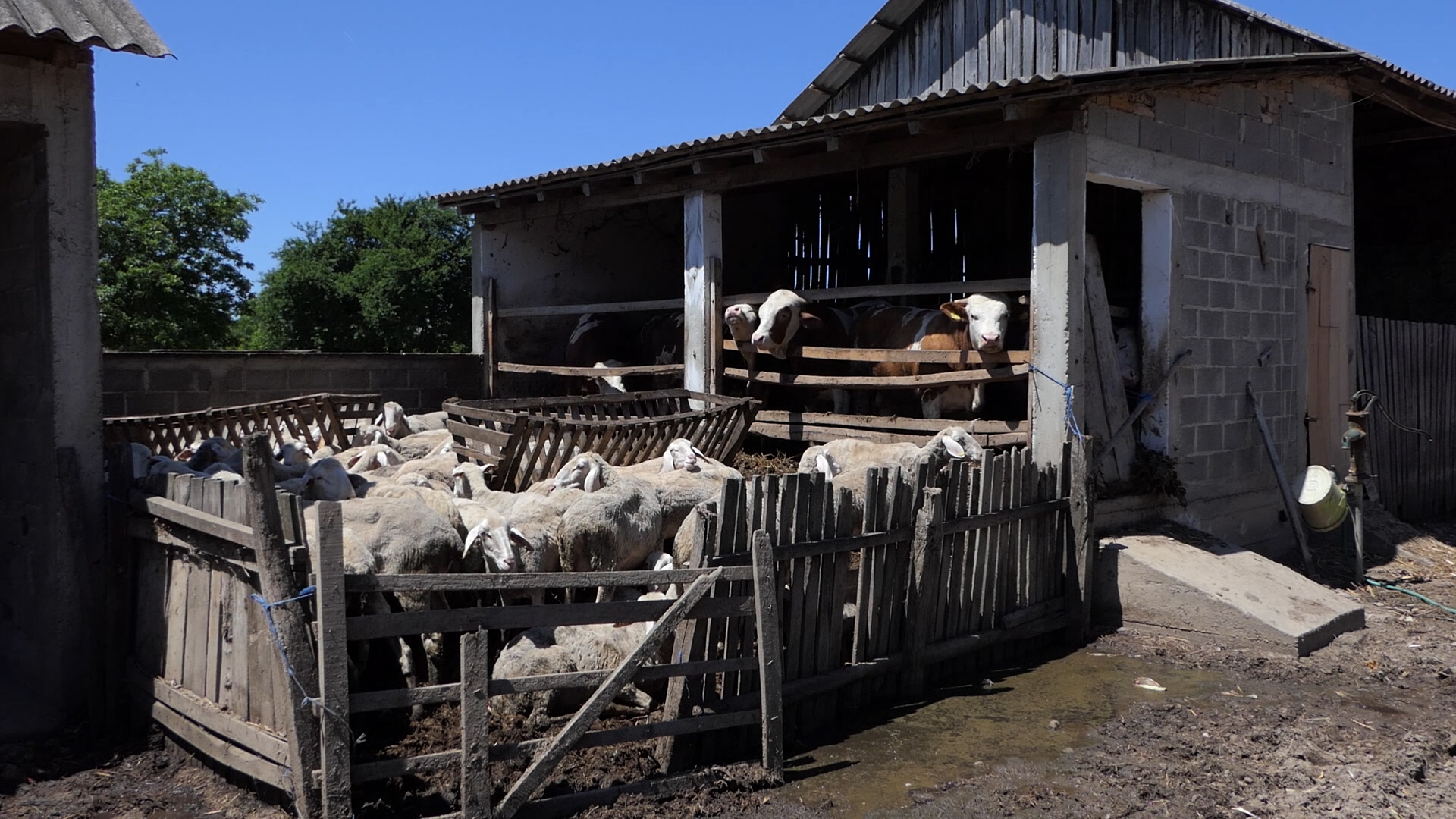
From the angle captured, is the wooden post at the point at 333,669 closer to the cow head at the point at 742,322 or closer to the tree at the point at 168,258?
the cow head at the point at 742,322

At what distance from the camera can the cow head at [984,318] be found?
Result: 907cm

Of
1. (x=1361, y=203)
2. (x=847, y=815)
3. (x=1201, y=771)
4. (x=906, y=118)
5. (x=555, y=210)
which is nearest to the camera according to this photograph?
(x=847, y=815)

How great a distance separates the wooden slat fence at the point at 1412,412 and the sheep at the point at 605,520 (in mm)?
9267

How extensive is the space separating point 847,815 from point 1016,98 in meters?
5.50

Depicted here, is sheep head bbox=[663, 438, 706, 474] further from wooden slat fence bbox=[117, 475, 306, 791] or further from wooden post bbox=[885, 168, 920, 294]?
wooden post bbox=[885, 168, 920, 294]

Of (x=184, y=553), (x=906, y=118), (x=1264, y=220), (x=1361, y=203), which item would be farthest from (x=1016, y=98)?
(x=1361, y=203)

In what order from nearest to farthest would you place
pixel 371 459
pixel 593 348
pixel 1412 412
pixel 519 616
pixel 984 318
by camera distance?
pixel 519 616, pixel 371 459, pixel 984 318, pixel 1412 412, pixel 593 348

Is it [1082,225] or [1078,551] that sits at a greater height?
[1082,225]

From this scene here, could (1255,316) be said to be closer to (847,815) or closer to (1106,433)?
(1106,433)

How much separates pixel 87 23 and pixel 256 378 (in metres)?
5.98

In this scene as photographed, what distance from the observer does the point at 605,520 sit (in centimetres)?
668

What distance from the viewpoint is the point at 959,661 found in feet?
23.3

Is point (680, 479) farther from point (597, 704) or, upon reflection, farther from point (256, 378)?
point (256, 378)

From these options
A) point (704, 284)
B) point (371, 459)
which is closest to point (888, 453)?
point (704, 284)
